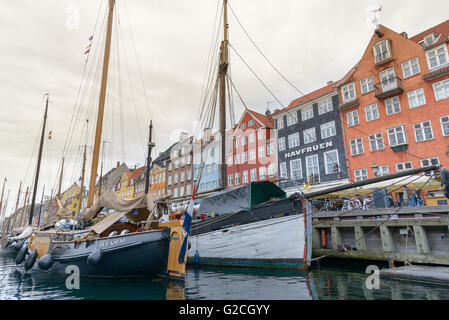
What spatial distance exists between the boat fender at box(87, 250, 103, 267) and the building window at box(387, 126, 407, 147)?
23.7 metres

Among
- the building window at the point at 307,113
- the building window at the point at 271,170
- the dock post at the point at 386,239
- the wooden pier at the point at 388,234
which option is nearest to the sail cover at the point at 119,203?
the wooden pier at the point at 388,234

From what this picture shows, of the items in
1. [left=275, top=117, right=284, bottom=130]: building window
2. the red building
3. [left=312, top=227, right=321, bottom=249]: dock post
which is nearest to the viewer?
[left=312, top=227, right=321, bottom=249]: dock post

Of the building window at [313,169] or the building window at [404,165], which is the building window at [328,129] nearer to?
the building window at [313,169]

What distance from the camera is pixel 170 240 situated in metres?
10.1

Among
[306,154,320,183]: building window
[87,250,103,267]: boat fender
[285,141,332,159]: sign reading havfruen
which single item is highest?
[285,141,332,159]: sign reading havfruen

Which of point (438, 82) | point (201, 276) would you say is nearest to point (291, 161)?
point (438, 82)

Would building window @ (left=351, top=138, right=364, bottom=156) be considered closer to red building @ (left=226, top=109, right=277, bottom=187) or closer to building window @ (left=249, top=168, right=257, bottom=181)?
red building @ (left=226, top=109, right=277, bottom=187)

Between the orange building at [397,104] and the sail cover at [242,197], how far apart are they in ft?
49.4

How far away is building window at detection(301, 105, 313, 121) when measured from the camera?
30859mm

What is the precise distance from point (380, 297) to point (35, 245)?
17.6m

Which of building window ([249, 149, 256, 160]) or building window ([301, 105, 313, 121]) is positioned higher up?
building window ([301, 105, 313, 121])

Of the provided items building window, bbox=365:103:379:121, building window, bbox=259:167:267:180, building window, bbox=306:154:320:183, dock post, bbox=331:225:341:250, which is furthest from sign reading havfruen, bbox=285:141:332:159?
dock post, bbox=331:225:341:250

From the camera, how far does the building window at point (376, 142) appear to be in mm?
23938
